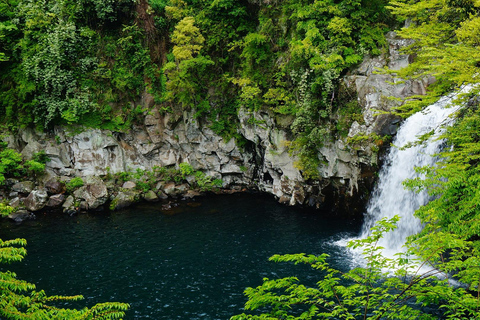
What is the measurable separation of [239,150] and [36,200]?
52.9 feet

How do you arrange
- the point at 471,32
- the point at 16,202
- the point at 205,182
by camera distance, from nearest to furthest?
1. the point at 471,32
2. the point at 16,202
3. the point at 205,182

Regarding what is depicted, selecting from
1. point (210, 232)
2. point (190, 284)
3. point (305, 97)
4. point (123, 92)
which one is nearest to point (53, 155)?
point (123, 92)

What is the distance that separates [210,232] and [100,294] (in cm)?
831

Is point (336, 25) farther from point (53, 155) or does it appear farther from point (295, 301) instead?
point (53, 155)

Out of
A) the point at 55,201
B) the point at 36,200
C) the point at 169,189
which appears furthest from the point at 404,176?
the point at 36,200

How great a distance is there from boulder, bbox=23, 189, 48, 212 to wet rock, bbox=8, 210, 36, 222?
0.51 meters

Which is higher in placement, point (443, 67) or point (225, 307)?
point (443, 67)

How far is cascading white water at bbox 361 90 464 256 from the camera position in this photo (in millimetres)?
17281

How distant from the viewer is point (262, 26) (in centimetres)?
2602

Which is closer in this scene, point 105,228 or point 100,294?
point 100,294

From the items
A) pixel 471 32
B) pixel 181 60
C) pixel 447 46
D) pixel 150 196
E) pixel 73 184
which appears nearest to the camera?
pixel 471 32

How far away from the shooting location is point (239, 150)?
30.4m

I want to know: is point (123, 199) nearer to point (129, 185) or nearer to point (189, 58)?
point (129, 185)

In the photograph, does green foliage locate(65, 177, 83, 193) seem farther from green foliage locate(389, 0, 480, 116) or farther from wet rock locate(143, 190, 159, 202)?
green foliage locate(389, 0, 480, 116)
